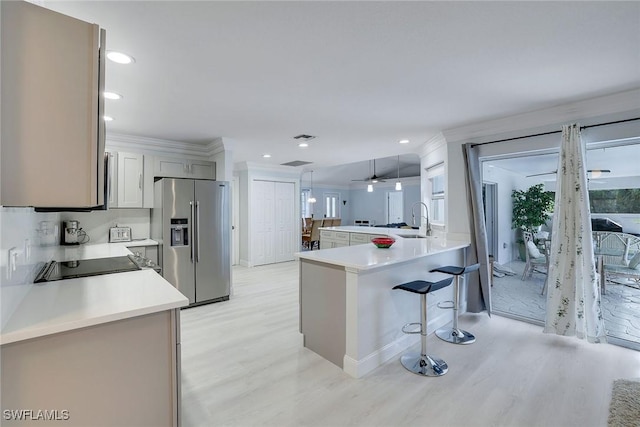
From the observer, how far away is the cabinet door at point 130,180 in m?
3.85

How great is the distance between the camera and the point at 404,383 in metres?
2.24

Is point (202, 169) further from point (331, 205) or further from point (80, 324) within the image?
point (331, 205)

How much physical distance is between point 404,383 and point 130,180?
392 cm

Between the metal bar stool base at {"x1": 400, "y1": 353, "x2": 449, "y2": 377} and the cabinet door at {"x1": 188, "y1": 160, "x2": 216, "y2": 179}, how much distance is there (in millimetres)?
3655

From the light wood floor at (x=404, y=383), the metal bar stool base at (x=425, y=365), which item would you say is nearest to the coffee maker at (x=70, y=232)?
the light wood floor at (x=404, y=383)

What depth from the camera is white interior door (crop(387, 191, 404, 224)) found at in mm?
11453

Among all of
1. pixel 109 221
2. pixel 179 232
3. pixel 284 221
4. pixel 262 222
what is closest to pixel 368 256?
pixel 179 232

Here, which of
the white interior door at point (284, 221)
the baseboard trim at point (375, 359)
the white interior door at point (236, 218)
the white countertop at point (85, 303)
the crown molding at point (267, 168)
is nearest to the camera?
the white countertop at point (85, 303)

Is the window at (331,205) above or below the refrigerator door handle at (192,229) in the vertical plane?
above

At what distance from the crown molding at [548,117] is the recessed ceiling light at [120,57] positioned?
3.34 meters

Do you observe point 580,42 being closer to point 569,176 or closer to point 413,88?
point 413,88

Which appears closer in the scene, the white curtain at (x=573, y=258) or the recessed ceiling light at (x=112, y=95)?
the recessed ceiling light at (x=112, y=95)

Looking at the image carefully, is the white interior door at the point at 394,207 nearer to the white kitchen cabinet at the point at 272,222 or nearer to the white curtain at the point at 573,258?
the white kitchen cabinet at the point at 272,222

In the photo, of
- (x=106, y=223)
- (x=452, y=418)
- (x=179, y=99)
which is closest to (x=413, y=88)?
(x=179, y=99)
